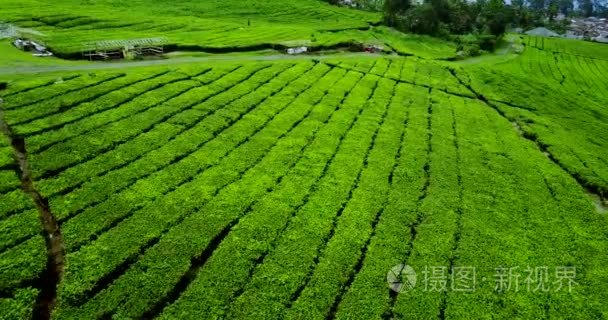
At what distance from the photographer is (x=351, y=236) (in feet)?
89.7

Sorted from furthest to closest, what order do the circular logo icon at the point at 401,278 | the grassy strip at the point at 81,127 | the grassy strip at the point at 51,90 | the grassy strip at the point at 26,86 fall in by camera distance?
1. the grassy strip at the point at 26,86
2. the grassy strip at the point at 51,90
3. the grassy strip at the point at 81,127
4. the circular logo icon at the point at 401,278

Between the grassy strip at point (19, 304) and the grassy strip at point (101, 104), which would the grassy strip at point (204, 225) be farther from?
the grassy strip at point (101, 104)

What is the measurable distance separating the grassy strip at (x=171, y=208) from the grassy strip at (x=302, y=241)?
5653 millimetres

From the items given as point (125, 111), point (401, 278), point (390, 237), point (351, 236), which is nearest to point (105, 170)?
point (125, 111)

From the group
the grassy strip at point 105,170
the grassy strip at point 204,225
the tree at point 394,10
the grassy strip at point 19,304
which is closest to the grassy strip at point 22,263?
the grassy strip at point 19,304

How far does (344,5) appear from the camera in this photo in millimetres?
128375

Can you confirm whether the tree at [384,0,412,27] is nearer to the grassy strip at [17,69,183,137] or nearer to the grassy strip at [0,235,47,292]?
the grassy strip at [17,69,183,137]

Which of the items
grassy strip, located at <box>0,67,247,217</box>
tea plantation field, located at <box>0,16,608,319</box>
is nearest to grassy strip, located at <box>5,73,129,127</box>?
tea plantation field, located at <box>0,16,608,319</box>

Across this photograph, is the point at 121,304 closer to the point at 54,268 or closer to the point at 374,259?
the point at 54,268

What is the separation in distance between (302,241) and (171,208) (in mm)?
7909

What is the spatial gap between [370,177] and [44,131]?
2300 centimetres

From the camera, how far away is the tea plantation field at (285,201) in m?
22.9

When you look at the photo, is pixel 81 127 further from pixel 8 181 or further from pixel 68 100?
pixel 8 181

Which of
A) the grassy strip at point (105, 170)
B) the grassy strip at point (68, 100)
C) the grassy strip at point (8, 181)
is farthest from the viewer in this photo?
the grassy strip at point (68, 100)
